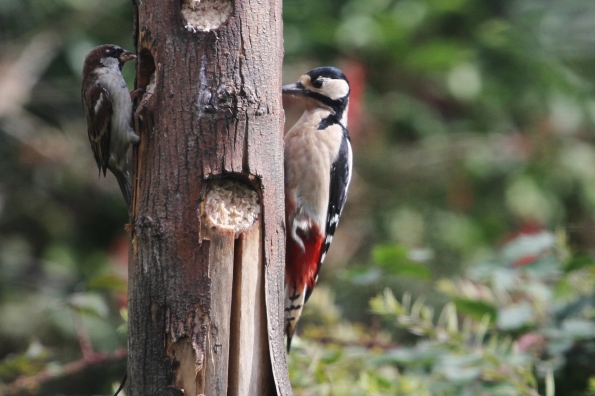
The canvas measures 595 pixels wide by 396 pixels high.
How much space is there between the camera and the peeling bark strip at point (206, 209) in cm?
243

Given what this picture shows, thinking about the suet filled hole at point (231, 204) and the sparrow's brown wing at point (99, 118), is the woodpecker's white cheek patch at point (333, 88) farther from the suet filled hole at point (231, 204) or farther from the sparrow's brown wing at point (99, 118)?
the suet filled hole at point (231, 204)

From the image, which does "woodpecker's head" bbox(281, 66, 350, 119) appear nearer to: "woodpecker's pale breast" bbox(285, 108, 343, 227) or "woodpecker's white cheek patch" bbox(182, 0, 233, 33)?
"woodpecker's pale breast" bbox(285, 108, 343, 227)

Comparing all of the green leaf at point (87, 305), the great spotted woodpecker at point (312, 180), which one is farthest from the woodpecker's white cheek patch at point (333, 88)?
the green leaf at point (87, 305)

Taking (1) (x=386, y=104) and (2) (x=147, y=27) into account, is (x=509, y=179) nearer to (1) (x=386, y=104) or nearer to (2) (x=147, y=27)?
(1) (x=386, y=104)

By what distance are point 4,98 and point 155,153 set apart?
17.0ft

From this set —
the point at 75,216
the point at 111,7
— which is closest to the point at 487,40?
the point at 111,7

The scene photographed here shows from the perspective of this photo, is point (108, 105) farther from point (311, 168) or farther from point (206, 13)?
point (311, 168)

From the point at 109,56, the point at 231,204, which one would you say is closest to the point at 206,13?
the point at 231,204

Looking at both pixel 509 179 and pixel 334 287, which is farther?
pixel 509 179

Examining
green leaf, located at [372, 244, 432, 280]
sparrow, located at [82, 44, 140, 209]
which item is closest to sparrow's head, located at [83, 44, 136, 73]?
sparrow, located at [82, 44, 140, 209]

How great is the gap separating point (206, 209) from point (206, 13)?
66cm

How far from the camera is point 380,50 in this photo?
25.7 feet

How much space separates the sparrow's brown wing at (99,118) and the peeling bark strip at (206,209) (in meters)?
0.63

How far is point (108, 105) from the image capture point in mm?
3189
